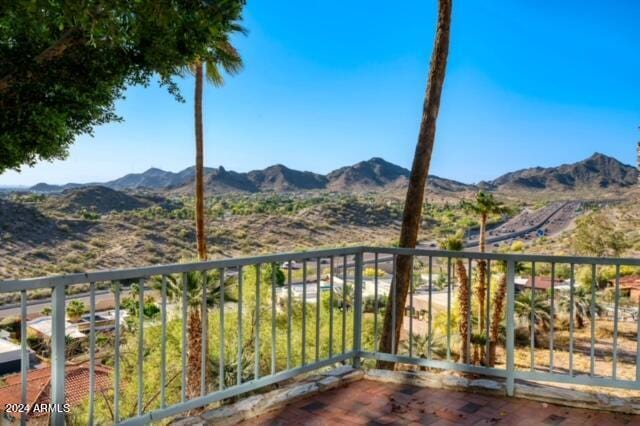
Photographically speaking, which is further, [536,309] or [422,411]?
[536,309]

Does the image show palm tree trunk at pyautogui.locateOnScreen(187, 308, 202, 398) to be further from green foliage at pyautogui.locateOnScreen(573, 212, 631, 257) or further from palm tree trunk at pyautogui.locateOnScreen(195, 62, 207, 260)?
green foliage at pyautogui.locateOnScreen(573, 212, 631, 257)

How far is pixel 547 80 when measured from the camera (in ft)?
122

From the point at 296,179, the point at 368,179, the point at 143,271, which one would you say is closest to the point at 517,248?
the point at 143,271

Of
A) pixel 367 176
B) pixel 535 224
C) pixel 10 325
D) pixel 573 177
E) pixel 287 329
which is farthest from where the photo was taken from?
pixel 367 176

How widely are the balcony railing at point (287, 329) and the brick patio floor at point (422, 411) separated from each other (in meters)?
0.18

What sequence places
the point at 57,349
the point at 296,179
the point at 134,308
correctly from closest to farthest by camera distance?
1. the point at 57,349
2. the point at 134,308
3. the point at 296,179

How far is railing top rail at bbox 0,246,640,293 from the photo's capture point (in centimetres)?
193

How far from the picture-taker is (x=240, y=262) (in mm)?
2818

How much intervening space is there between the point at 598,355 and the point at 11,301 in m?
34.1

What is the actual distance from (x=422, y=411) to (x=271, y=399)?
90cm

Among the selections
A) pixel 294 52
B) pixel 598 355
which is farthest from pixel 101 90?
pixel 294 52

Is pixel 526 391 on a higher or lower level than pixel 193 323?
higher

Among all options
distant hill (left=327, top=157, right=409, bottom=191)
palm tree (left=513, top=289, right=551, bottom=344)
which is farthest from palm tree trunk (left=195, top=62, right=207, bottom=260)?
distant hill (left=327, top=157, right=409, bottom=191)

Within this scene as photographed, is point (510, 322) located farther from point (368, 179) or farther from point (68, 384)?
point (368, 179)
